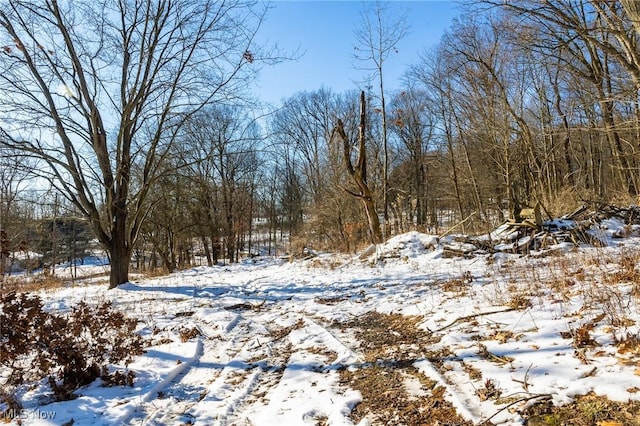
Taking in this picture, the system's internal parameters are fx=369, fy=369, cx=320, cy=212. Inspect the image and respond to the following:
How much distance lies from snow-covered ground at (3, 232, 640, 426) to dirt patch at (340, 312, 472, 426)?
0.26ft

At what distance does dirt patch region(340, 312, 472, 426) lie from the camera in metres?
2.87

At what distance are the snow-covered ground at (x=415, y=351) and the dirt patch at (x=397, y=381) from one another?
8 centimetres

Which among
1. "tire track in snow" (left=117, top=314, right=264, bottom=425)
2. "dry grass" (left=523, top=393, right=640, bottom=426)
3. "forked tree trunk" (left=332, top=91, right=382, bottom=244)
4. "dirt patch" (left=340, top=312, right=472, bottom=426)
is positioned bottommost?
"tire track in snow" (left=117, top=314, right=264, bottom=425)

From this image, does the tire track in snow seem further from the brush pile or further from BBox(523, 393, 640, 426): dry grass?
the brush pile

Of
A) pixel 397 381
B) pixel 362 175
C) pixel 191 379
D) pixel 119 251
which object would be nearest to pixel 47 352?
pixel 191 379

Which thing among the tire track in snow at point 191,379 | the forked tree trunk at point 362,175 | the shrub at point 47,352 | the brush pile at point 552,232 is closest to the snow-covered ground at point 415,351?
the tire track in snow at point 191,379

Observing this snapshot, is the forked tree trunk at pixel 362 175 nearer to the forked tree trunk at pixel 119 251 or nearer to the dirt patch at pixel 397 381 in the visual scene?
the forked tree trunk at pixel 119 251

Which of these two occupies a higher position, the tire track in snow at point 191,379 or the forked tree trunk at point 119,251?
the forked tree trunk at point 119,251

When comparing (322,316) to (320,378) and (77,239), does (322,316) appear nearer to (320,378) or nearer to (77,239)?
(320,378)

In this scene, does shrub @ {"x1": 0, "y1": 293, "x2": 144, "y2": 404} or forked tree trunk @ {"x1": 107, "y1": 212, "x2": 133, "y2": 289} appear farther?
forked tree trunk @ {"x1": 107, "y1": 212, "x2": 133, "y2": 289}

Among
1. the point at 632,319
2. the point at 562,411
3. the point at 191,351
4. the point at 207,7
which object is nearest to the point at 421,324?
→ the point at 632,319

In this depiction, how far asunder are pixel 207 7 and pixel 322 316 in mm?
9293

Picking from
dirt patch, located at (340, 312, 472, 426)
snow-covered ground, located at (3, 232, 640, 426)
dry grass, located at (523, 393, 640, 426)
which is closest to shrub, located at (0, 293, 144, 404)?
snow-covered ground, located at (3, 232, 640, 426)

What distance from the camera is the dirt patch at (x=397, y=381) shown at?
2.87 metres
